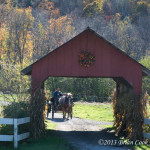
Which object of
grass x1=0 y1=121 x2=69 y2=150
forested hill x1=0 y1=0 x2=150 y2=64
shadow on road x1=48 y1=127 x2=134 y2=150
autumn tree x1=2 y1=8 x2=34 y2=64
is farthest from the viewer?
forested hill x1=0 y1=0 x2=150 y2=64

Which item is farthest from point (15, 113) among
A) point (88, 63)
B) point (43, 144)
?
point (88, 63)

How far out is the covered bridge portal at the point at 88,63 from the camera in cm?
1529

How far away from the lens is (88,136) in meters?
15.8

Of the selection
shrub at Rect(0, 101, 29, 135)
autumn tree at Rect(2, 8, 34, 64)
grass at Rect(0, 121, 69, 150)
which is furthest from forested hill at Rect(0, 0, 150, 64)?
grass at Rect(0, 121, 69, 150)

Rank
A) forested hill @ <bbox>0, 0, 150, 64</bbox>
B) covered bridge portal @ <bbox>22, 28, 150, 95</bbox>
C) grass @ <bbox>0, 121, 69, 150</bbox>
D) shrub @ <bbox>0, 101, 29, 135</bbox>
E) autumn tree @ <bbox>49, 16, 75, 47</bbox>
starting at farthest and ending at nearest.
→ autumn tree @ <bbox>49, 16, 75, 47</bbox>
forested hill @ <bbox>0, 0, 150, 64</bbox>
covered bridge portal @ <bbox>22, 28, 150, 95</bbox>
shrub @ <bbox>0, 101, 29, 135</bbox>
grass @ <bbox>0, 121, 69, 150</bbox>

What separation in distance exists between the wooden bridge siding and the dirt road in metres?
2.94

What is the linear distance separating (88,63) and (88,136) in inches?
141

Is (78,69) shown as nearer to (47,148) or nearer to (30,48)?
(47,148)

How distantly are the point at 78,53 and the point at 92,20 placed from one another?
165 ft

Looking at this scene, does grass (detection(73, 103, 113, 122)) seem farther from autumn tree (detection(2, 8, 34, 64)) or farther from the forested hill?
autumn tree (detection(2, 8, 34, 64))

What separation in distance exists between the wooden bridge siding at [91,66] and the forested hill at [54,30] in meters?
26.5

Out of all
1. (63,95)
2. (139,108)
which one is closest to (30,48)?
(63,95)

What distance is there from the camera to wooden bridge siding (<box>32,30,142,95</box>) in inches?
602
